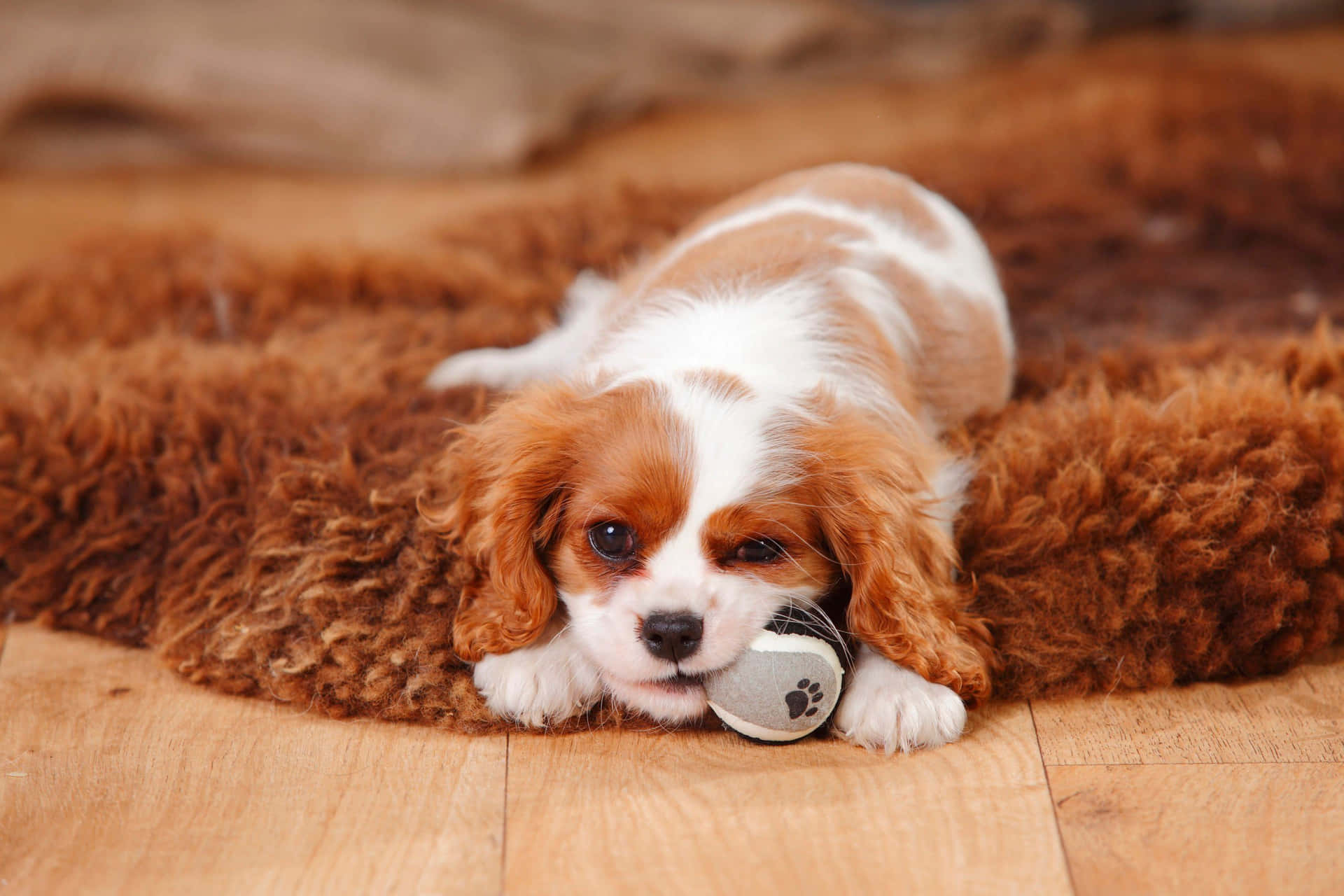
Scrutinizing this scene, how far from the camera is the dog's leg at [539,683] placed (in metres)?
2.40

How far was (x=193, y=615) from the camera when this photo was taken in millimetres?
2625

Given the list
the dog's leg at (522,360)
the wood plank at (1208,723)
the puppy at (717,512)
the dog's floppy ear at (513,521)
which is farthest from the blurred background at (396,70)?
the wood plank at (1208,723)

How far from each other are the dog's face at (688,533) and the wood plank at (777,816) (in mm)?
125

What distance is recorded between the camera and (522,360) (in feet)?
10.8

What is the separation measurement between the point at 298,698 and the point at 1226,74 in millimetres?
3870

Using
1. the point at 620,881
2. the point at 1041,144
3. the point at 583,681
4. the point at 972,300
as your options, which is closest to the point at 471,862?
the point at 620,881

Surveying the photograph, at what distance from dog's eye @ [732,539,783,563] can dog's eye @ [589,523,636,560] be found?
17 centimetres

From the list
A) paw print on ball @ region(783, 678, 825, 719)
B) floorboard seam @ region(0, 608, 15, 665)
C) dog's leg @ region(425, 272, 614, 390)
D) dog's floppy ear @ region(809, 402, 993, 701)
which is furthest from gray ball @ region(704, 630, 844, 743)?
floorboard seam @ region(0, 608, 15, 665)

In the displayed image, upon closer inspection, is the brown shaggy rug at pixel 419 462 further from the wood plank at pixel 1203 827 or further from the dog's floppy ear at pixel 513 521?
the wood plank at pixel 1203 827

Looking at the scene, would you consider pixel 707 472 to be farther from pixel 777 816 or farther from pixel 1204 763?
pixel 1204 763

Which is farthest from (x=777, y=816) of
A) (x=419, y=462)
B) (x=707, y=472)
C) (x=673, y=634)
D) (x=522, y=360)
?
(x=522, y=360)

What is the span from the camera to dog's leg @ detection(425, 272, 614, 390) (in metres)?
3.22

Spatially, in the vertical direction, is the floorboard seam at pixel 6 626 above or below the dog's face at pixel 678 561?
below

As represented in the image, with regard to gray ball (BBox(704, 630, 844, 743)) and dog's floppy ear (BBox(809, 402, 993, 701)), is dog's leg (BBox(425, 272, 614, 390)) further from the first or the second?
gray ball (BBox(704, 630, 844, 743))
